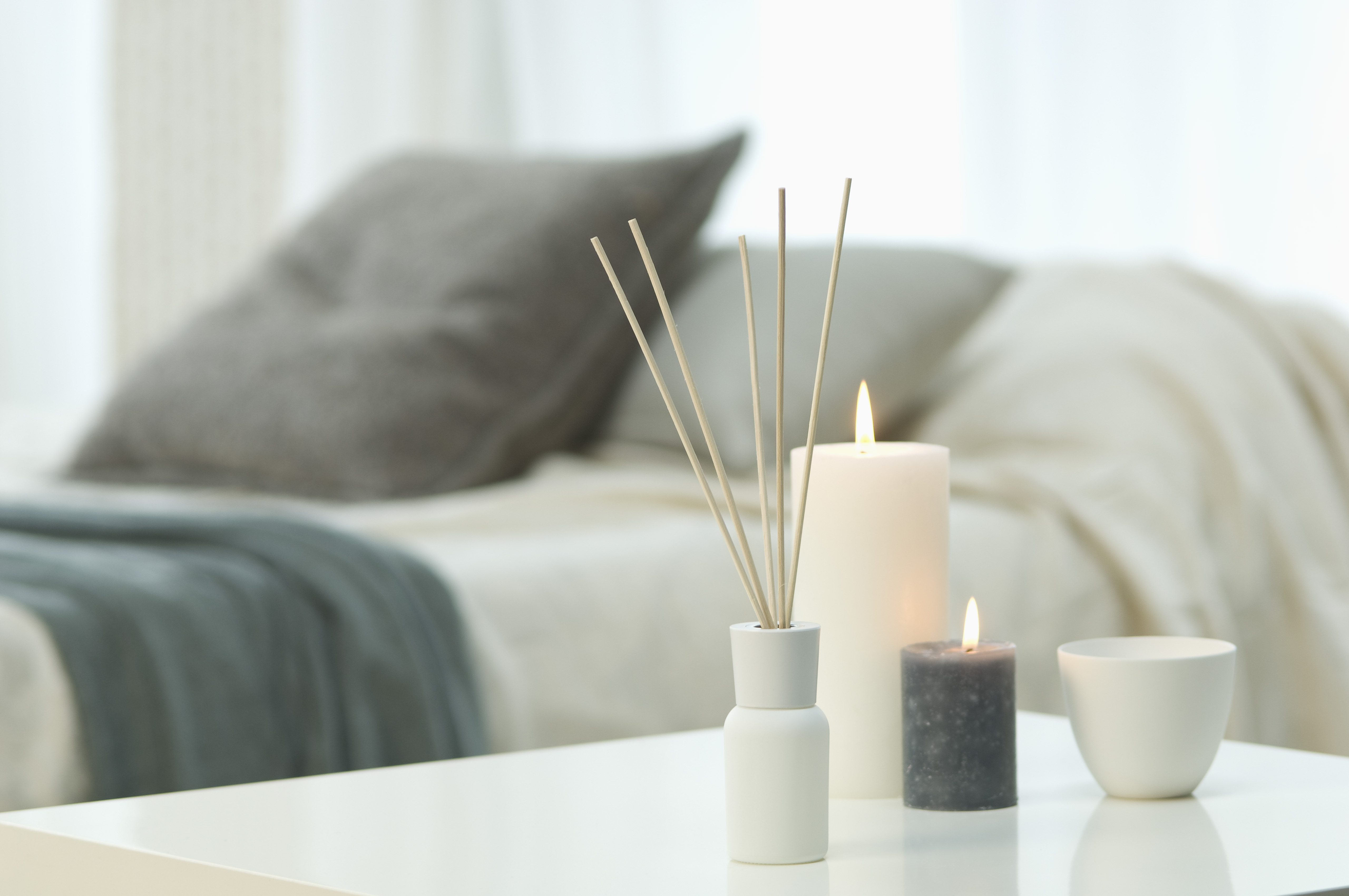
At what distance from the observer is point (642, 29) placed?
3.21 meters

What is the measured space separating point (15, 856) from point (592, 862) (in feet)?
0.92

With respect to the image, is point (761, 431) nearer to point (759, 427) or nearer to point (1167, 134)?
point (759, 427)

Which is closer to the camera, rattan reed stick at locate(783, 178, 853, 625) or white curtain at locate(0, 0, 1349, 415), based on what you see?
rattan reed stick at locate(783, 178, 853, 625)

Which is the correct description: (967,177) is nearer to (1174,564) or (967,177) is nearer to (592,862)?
(1174,564)

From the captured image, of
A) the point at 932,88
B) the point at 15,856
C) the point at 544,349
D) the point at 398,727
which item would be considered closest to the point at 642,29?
the point at 932,88

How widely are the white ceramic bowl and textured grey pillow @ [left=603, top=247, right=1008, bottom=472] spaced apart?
40.6 inches

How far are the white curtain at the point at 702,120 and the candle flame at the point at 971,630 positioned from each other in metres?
1.43

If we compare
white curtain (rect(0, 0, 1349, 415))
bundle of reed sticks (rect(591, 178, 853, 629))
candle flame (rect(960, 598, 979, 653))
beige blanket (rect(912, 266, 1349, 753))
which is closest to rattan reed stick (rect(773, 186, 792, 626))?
bundle of reed sticks (rect(591, 178, 853, 629))

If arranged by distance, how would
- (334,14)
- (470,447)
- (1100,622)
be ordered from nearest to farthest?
(1100,622), (470,447), (334,14)

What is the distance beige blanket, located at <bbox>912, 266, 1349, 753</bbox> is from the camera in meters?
1.63

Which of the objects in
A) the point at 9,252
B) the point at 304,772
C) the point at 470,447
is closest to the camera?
the point at 304,772

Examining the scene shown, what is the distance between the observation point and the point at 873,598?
0.77 meters

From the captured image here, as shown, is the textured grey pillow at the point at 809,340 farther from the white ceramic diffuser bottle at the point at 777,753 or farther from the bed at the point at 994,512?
the white ceramic diffuser bottle at the point at 777,753

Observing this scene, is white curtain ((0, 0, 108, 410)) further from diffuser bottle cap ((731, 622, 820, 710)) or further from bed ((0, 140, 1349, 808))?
diffuser bottle cap ((731, 622, 820, 710))
